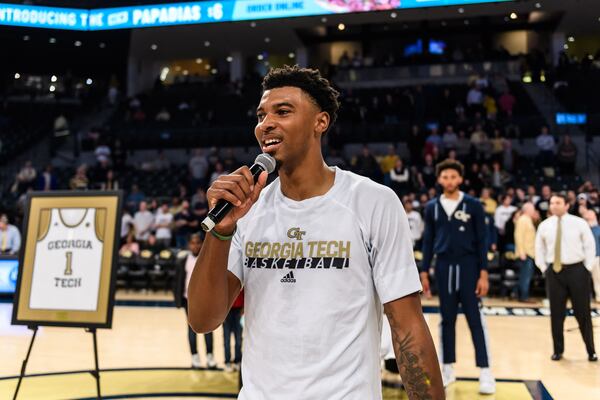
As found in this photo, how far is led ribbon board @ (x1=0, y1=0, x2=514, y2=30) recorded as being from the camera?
71.7 ft

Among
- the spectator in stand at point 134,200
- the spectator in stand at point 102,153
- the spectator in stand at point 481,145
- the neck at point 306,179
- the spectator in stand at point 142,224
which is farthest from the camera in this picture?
the spectator in stand at point 102,153

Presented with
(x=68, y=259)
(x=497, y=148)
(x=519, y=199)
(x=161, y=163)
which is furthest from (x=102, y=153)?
(x=68, y=259)

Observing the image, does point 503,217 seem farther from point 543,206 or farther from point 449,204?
point 449,204

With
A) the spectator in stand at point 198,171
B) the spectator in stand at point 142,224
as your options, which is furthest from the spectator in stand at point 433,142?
the spectator in stand at point 142,224

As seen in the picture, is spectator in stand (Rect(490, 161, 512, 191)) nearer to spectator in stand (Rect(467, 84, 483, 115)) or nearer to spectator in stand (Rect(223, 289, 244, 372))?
spectator in stand (Rect(467, 84, 483, 115))

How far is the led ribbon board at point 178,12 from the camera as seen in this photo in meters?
21.8

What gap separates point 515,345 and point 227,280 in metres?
7.17

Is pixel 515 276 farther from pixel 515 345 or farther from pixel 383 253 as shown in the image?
pixel 383 253

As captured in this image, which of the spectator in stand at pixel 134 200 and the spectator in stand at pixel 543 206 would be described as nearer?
the spectator in stand at pixel 543 206

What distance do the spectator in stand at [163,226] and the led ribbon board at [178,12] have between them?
30.5ft

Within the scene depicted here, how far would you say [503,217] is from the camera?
44.4 ft

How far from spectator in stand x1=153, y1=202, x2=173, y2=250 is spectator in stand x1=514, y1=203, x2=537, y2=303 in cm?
697

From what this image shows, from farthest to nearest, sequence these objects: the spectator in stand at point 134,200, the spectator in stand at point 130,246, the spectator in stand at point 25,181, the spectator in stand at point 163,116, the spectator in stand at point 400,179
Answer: the spectator in stand at point 163,116 → the spectator in stand at point 25,181 → the spectator in stand at point 134,200 → the spectator in stand at point 400,179 → the spectator in stand at point 130,246

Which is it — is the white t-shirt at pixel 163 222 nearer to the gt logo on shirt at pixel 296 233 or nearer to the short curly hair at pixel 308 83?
the short curly hair at pixel 308 83
